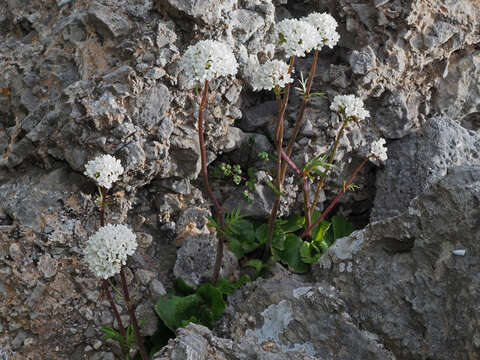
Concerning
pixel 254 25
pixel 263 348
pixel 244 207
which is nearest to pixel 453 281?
pixel 263 348

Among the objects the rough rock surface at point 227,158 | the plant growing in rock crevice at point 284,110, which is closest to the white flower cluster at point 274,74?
the plant growing in rock crevice at point 284,110

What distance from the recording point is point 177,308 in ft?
12.6

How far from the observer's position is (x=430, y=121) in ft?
16.2

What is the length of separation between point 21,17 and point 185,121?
2110 mm

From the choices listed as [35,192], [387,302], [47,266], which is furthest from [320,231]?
[35,192]

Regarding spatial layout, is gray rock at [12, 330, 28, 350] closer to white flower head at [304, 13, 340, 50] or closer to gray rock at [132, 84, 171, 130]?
gray rock at [132, 84, 171, 130]

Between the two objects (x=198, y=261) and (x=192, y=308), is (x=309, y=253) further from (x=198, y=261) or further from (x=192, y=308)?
(x=192, y=308)

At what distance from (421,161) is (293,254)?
169cm

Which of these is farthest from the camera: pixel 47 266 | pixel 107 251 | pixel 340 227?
pixel 340 227

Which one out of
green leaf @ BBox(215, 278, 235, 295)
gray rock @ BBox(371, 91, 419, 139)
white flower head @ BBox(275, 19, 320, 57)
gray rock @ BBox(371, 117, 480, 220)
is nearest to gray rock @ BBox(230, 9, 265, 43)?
white flower head @ BBox(275, 19, 320, 57)

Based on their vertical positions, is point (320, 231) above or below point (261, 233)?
above

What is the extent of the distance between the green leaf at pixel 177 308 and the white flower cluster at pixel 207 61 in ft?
6.08

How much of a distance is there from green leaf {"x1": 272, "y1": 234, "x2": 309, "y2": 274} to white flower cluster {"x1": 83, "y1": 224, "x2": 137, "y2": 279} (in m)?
1.72

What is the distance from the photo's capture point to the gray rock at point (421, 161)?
4762 mm
